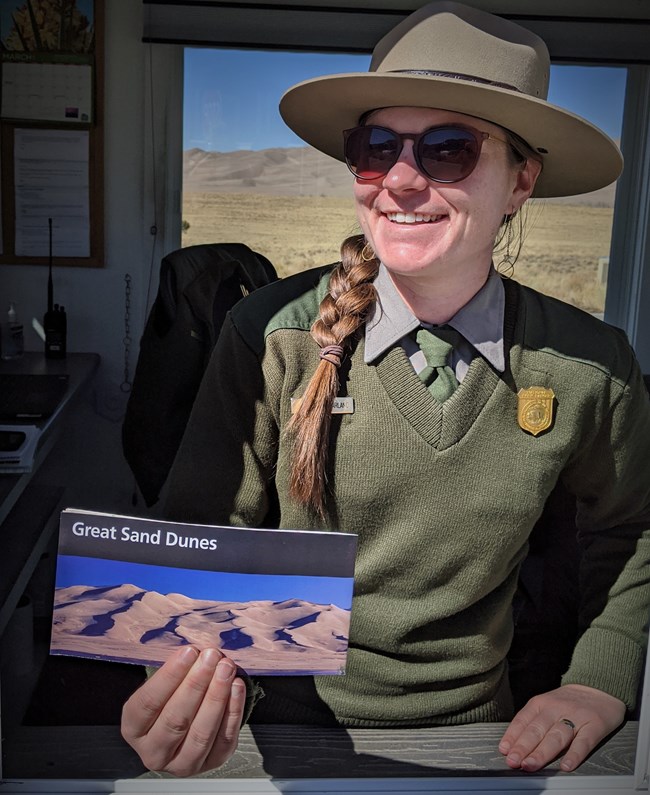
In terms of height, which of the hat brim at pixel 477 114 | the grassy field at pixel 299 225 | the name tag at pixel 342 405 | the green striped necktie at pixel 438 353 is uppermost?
the hat brim at pixel 477 114

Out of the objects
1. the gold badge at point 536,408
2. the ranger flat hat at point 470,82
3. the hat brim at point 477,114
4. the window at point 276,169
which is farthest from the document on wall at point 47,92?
the gold badge at point 536,408

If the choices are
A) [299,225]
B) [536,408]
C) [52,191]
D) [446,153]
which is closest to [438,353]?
[536,408]

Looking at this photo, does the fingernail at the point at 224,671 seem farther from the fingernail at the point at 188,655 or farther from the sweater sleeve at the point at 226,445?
the sweater sleeve at the point at 226,445

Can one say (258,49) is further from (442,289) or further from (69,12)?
(442,289)

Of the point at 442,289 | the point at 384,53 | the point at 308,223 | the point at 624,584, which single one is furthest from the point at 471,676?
the point at 308,223

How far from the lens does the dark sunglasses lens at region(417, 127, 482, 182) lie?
3.59 ft

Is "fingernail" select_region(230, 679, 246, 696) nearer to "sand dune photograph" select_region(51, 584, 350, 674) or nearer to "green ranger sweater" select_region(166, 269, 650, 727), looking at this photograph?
"sand dune photograph" select_region(51, 584, 350, 674)

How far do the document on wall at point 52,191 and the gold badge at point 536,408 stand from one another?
2.71 meters

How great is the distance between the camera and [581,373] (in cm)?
122

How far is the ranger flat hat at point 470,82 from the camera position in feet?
3.58

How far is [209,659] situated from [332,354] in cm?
40

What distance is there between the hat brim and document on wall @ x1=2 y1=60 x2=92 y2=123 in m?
2.33

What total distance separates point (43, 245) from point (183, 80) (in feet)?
2.71

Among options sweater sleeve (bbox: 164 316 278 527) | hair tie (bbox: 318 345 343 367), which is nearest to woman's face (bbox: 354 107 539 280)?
hair tie (bbox: 318 345 343 367)
